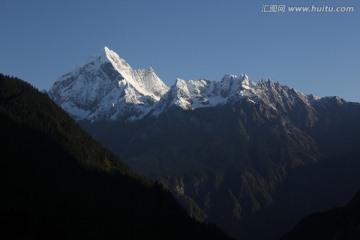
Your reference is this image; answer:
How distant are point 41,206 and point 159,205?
104929mm

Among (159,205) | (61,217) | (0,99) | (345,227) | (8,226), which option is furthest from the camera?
(61,217)

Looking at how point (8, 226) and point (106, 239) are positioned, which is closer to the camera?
point (8, 226)

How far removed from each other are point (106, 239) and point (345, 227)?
13463cm

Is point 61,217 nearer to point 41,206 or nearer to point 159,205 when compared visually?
point 41,206

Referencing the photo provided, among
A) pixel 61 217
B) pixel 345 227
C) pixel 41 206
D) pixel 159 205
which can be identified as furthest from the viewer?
pixel 41 206

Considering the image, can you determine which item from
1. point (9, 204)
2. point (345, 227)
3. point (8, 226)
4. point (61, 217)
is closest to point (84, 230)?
point (61, 217)

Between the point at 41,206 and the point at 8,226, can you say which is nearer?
the point at 8,226

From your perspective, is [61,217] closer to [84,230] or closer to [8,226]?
[84,230]

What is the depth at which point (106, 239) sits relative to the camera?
198125mm

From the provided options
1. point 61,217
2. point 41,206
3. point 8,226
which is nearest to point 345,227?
point 8,226

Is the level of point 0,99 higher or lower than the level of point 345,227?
higher

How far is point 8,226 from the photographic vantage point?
423 feet

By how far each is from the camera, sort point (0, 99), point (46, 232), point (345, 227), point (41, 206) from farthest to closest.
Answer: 1. point (41, 206)
2. point (46, 232)
3. point (345, 227)
4. point (0, 99)

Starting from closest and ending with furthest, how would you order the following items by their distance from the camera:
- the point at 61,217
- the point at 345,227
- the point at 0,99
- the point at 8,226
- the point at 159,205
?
the point at 0,99, the point at 345,227, the point at 159,205, the point at 8,226, the point at 61,217
